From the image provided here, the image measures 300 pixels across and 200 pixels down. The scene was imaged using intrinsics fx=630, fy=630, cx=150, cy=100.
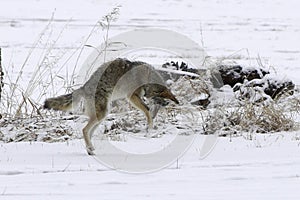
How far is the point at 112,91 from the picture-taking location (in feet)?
23.9

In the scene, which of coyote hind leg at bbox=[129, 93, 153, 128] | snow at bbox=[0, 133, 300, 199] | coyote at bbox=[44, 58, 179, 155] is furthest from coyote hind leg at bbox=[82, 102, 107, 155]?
coyote hind leg at bbox=[129, 93, 153, 128]

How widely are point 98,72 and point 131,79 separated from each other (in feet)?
→ 1.43

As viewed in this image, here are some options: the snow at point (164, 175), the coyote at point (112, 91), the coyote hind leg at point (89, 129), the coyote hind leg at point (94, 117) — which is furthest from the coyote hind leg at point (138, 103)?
the snow at point (164, 175)

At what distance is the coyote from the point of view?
277 inches

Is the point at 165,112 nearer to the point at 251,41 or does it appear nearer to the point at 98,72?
the point at 98,72

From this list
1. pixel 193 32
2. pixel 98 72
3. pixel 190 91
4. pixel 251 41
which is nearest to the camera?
pixel 98 72

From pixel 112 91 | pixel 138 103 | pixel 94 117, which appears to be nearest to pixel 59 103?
pixel 94 117

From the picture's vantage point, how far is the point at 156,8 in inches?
1243

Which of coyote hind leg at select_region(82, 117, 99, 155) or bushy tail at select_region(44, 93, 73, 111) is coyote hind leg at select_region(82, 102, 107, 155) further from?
bushy tail at select_region(44, 93, 73, 111)

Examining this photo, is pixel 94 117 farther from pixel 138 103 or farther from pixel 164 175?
pixel 164 175

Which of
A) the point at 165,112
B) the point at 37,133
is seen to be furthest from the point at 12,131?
the point at 165,112

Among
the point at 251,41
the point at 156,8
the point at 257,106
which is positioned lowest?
the point at 257,106

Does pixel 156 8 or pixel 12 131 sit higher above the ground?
pixel 156 8

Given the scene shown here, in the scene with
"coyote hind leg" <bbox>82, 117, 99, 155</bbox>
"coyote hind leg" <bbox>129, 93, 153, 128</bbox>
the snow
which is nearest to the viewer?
the snow
